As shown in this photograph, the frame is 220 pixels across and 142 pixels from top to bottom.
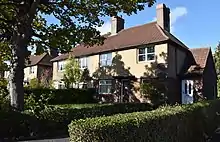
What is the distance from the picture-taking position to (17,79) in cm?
1450

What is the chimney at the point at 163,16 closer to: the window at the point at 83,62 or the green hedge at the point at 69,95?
the window at the point at 83,62

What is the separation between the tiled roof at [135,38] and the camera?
29859mm

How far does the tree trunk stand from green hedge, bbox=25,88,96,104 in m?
14.2

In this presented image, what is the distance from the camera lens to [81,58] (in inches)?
1494

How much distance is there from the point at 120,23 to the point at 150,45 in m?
9.45

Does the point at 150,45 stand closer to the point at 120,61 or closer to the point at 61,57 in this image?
the point at 120,61

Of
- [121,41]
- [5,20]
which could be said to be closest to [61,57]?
[121,41]

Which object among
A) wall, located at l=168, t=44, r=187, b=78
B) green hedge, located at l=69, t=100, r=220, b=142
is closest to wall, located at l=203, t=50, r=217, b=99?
wall, located at l=168, t=44, r=187, b=78

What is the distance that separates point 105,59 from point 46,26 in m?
16.0

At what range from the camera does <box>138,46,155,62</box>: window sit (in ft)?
96.7

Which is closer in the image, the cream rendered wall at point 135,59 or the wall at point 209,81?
the cream rendered wall at point 135,59

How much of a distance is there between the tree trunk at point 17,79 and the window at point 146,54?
16969 millimetres

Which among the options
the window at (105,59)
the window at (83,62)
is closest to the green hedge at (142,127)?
the window at (105,59)

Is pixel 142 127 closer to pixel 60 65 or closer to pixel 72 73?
pixel 72 73
